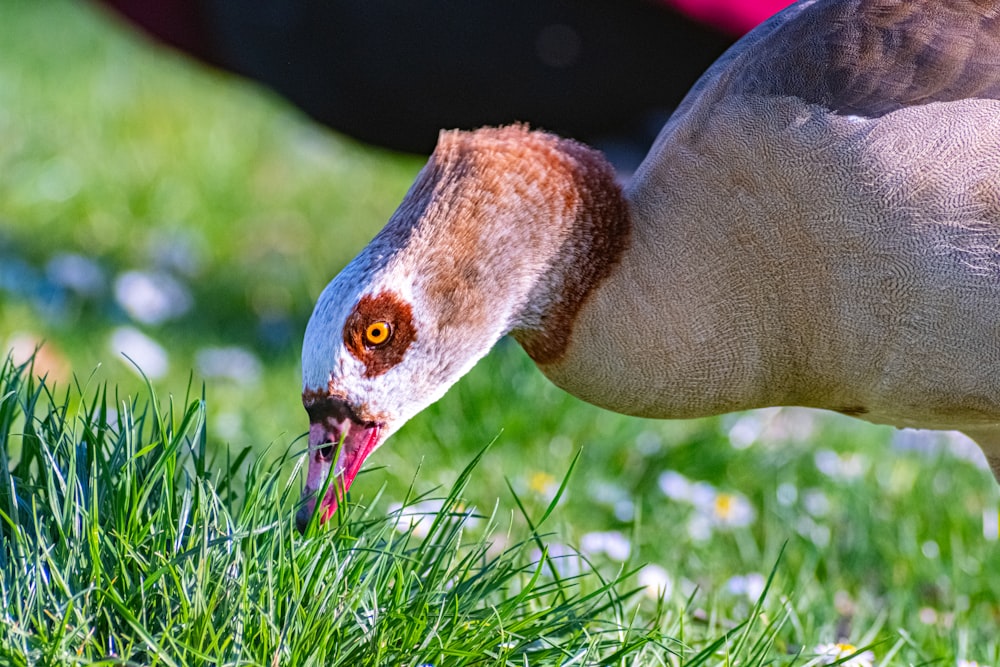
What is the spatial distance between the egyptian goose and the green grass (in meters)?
0.32

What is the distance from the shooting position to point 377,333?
2611 millimetres

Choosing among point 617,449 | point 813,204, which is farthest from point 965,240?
point 617,449

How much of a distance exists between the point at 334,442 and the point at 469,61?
2.01m

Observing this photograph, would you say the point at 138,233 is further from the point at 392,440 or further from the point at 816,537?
the point at 816,537

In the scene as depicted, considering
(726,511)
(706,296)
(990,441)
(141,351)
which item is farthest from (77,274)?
(990,441)

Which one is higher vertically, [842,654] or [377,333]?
[377,333]

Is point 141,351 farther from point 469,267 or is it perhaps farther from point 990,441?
point 990,441

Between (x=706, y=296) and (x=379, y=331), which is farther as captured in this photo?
(x=706, y=296)

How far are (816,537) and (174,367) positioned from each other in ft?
7.06

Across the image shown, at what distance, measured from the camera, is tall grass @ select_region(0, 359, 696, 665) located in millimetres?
2125

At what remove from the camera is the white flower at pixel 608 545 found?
3.03 meters

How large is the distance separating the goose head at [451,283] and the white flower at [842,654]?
31.1 inches

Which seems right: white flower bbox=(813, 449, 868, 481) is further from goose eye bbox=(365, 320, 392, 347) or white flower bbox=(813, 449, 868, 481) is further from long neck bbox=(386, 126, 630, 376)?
goose eye bbox=(365, 320, 392, 347)

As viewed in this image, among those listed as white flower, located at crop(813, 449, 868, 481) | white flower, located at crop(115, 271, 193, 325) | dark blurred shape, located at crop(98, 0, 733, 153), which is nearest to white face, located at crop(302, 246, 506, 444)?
white flower, located at crop(813, 449, 868, 481)
